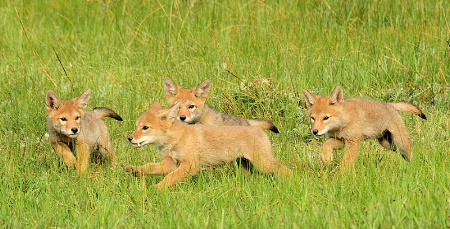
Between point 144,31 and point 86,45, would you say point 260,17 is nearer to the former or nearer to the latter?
point 144,31

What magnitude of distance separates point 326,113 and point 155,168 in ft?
5.93

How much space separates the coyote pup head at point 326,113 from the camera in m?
7.51

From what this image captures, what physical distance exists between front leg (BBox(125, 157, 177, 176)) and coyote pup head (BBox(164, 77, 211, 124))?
5.84ft

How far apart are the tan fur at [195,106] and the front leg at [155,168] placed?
158 centimetres

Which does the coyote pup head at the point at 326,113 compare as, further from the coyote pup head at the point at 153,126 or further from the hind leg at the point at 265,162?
the coyote pup head at the point at 153,126

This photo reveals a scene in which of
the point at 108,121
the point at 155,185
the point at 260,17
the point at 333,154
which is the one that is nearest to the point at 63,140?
the point at 108,121

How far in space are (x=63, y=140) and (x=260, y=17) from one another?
4.20 meters

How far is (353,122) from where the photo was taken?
7.54 meters

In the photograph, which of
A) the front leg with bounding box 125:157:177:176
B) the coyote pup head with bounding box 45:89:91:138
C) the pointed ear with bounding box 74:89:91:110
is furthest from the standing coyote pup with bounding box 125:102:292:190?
the pointed ear with bounding box 74:89:91:110

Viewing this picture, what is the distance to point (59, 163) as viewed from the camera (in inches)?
298

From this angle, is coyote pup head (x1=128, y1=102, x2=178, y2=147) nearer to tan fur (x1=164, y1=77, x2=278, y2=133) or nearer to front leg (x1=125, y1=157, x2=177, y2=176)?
front leg (x1=125, y1=157, x2=177, y2=176)

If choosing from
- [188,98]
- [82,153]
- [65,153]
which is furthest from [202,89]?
[65,153]

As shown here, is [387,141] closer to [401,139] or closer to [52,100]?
[401,139]

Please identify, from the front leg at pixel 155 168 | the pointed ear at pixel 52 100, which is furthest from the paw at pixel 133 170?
the pointed ear at pixel 52 100
